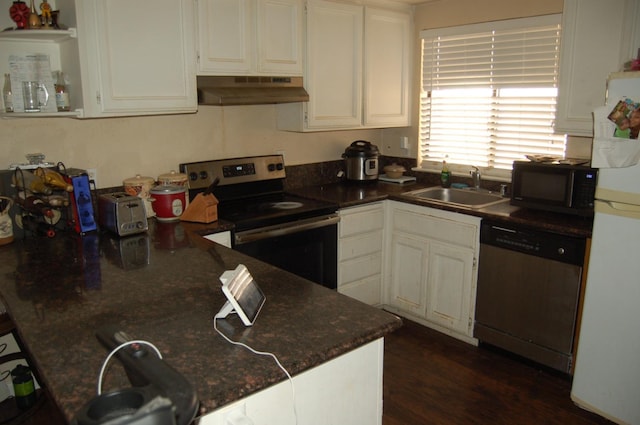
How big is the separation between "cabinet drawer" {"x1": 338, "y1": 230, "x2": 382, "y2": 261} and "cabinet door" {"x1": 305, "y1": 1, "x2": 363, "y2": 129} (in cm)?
80

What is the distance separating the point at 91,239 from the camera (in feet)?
8.41

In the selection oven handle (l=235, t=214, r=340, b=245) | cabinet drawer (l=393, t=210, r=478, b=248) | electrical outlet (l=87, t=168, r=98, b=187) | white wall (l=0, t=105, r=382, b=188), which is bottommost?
cabinet drawer (l=393, t=210, r=478, b=248)

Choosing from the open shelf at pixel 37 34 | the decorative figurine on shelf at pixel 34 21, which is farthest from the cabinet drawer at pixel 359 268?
the decorative figurine on shelf at pixel 34 21

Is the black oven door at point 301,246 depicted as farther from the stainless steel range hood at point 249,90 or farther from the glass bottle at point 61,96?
the glass bottle at point 61,96

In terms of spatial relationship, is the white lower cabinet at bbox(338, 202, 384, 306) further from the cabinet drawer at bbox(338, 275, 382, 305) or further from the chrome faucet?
the chrome faucet

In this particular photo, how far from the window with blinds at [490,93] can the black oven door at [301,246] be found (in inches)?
49.2

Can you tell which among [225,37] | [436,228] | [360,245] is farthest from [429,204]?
[225,37]

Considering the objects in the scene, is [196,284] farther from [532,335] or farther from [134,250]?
[532,335]

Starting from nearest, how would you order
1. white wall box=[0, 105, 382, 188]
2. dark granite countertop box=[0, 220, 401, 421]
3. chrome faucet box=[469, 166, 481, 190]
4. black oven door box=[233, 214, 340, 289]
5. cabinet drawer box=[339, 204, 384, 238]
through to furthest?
dark granite countertop box=[0, 220, 401, 421]
white wall box=[0, 105, 382, 188]
black oven door box=[233, 214, 340, 289]
cabinet drawer box=[339, 204, 384, 238]
chrome faucet box=[469, 166, 481, 190]

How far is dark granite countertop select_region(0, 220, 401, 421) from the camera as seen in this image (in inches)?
51.1

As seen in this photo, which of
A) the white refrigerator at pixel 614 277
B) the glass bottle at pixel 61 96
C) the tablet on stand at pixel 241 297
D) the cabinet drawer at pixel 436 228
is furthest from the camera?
the cabinet drawer at pixel 436 228

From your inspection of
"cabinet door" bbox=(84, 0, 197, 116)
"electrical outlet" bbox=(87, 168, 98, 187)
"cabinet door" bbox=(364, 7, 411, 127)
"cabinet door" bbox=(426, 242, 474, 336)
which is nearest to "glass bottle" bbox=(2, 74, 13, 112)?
"cabinet door" bbox=(84, 0, 197, 116)

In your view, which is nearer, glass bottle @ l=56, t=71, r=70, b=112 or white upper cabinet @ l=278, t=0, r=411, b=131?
glass bottle @ l=56, t=71, r=70, b=112

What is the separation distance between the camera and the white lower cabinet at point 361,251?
350 cm
